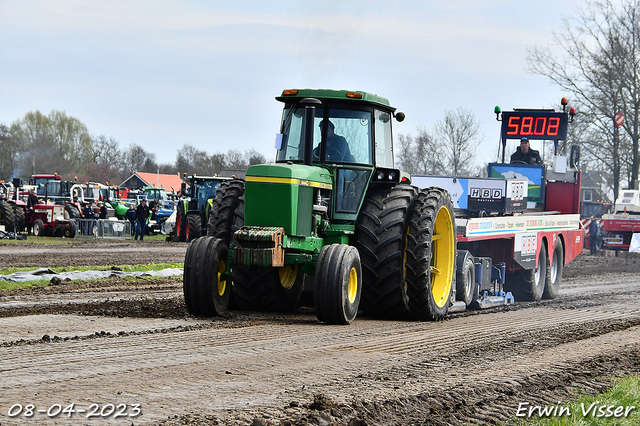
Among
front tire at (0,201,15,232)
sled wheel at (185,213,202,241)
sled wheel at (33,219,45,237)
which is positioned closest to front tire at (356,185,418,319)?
sled wheel at (185,213,202,241)

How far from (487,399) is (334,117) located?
4.77 metres

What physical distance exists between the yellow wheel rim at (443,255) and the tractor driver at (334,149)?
5.95 feet

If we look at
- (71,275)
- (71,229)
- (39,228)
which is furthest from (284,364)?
(39,228)

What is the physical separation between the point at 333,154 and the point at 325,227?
0.93 m

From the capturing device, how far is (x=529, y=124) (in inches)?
645

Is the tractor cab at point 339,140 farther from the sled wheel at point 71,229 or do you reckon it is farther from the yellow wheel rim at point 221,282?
the sled wheel at point 71,229

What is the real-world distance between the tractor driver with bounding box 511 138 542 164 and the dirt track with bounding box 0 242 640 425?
17.9 ft

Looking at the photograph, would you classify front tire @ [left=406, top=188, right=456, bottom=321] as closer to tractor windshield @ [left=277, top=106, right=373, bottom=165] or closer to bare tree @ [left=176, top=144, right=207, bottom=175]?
tractor windshield @ [left=277, top=106, right=373, bottom=165]

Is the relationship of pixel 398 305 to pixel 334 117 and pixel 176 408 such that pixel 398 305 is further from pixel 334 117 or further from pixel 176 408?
pixel 176 408

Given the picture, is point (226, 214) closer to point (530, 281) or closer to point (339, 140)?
point (339, 140)

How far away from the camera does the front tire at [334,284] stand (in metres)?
8.07

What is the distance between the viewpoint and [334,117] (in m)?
9.16

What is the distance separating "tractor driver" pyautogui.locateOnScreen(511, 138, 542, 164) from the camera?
1566 centimetres

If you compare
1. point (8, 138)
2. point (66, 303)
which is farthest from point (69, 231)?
point (8, 138)
